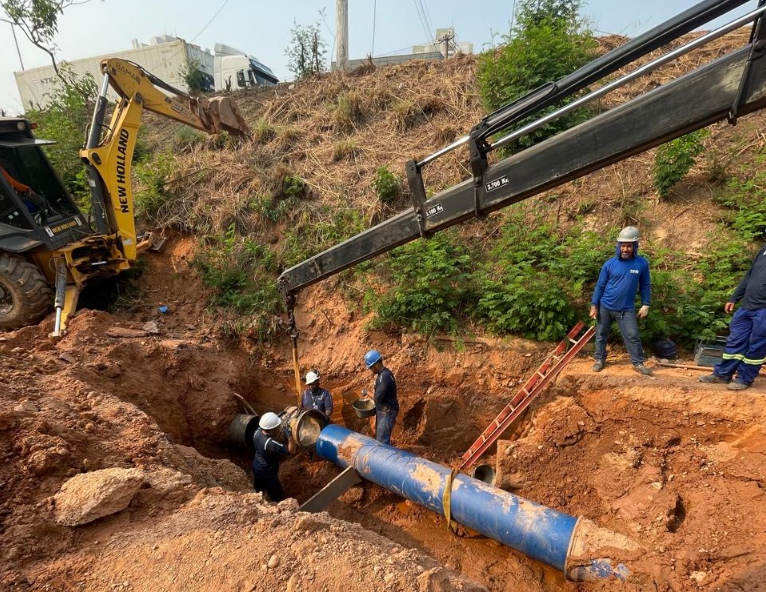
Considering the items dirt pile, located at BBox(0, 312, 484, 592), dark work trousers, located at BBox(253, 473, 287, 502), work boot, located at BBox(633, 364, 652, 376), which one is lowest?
dark work trousers, located at BBox(253, 473, 287, 502)

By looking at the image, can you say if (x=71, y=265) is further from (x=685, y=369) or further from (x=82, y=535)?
(x=685, y=369)

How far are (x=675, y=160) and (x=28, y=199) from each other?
1086 centimetres

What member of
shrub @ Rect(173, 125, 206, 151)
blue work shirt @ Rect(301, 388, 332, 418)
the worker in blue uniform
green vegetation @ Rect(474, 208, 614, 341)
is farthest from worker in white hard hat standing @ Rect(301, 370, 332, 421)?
shrub @ Rect(173, 125, 206, 151)

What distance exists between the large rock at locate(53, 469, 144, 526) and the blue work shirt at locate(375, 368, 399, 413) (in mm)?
3014

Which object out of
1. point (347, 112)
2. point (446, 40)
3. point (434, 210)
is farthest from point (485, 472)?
point (446, 40)

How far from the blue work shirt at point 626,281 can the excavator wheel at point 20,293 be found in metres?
8.55

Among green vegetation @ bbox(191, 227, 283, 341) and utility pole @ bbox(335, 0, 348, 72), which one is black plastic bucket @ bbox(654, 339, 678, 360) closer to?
green vegetation @ bbox(191, 227, 283, 341)

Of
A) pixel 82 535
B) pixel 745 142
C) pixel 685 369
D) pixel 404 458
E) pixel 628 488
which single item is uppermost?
pixel 745 142

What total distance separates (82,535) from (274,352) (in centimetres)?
483

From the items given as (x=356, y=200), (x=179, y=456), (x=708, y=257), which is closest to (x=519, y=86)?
(x=356, y=200)

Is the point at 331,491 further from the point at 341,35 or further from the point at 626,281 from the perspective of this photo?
the point at 341,35

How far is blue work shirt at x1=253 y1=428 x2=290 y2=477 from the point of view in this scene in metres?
5.02

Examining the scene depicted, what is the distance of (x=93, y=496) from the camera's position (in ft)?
9.55

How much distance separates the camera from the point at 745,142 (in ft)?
23.7
